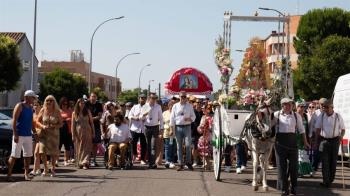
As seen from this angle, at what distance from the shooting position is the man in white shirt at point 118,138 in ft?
51.6

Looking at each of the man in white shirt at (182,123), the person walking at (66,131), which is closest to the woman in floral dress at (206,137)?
the man in white shirt at (182,123)

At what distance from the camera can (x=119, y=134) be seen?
15852 millimetres

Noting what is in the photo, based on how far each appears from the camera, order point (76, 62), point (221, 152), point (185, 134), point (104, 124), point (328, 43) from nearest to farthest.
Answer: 1. point (221, 152)
2. point (185, 134)
3. point (104, 124)
4. point (328, 43)
5. point (76, 62)

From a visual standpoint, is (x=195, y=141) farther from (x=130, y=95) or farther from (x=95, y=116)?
(x=130, y=95)

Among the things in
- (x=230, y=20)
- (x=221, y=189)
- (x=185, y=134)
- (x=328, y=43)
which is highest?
(x=328, y=43)

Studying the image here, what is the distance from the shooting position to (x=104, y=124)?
56.0ft

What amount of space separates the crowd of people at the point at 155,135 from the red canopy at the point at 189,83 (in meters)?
9.01

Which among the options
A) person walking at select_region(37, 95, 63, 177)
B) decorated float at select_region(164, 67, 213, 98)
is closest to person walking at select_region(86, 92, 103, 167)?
person walking at select_region(37, 95, 63, 177)

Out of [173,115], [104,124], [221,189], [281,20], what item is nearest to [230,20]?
[281,20]

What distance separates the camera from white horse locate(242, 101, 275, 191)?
11344mm

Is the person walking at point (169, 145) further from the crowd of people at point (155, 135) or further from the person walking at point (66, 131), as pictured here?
the person walking at point (66, 131)

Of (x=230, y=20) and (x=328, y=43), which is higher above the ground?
(x=328, y=43)

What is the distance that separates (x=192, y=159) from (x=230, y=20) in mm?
3831

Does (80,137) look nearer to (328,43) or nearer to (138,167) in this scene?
(138,167)
